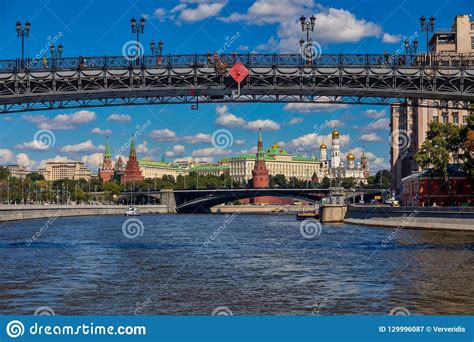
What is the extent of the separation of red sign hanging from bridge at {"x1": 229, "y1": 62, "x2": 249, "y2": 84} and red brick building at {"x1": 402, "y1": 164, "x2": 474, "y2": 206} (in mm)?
46923

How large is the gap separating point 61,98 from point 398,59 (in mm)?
20752

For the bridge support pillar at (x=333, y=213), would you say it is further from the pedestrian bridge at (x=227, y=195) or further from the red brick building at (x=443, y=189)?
the pedestrian bridge at (x=227, y=195)

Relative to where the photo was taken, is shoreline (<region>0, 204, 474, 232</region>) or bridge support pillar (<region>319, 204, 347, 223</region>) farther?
bridge support pillar (<region>319, 204, 347, 223</region>)

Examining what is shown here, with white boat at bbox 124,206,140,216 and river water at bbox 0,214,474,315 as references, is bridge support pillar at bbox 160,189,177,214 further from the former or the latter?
river water at bbox 0,214,474,315

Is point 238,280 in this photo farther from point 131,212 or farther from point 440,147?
point 131,212

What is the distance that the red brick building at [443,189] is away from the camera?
302 ft

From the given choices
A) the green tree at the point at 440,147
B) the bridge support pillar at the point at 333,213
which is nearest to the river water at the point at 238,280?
the green tree at the point at 440,147

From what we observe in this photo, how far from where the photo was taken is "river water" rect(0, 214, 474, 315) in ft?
80.5

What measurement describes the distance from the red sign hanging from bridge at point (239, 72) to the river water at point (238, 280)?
10.3m

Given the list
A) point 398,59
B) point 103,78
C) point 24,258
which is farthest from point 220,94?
point 24,258

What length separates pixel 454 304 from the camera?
81.5 ft

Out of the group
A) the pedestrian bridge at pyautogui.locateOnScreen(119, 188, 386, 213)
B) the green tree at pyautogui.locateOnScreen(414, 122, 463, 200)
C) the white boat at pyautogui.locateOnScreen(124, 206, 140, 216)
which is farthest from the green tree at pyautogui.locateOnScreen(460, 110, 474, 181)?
the white boat at pyautogui.locateOnScreen(124, 206, 140, 216)

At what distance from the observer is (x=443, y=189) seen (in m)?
94.9

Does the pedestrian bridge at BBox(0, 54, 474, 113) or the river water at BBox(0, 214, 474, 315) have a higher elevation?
the pedestrian bridge at BBox(0, 54, 474, 113)
